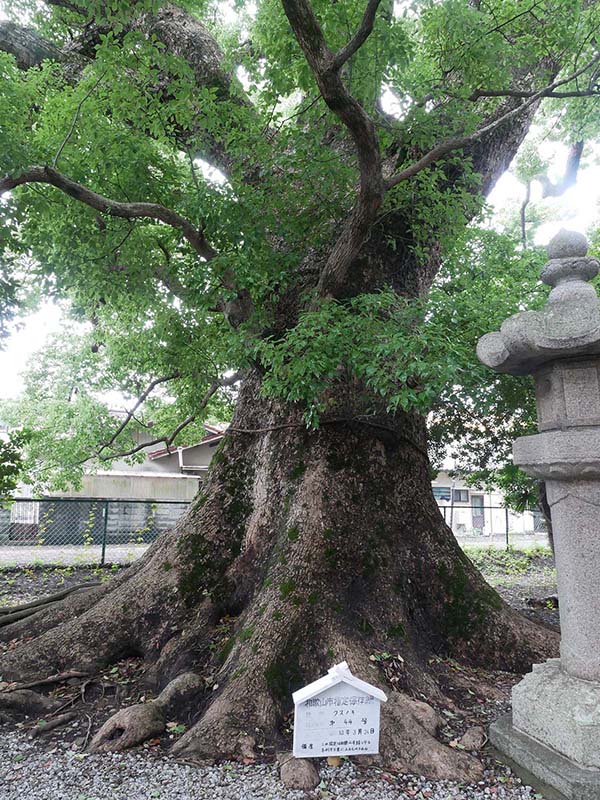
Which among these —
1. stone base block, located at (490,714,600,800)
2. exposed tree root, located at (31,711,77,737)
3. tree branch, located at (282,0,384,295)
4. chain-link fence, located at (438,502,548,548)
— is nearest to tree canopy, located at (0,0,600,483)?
tree branch, located at (282,0,384,295)

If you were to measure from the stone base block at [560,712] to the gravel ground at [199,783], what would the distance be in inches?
12.0

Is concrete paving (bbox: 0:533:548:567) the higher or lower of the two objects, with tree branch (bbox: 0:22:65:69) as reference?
lower

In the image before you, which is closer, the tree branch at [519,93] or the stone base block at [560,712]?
the stone base block at [560,712]

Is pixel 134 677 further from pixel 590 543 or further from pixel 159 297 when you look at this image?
pixel 159 297

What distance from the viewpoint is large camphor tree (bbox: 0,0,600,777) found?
393cm

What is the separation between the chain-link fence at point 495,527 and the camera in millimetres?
17172

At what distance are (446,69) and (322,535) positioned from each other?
4.72 metres

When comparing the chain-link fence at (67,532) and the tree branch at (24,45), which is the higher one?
the tree branch at (24,45)

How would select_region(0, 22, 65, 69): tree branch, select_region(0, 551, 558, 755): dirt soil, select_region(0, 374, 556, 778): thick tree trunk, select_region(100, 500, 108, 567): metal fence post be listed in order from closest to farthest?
1. select_region(0, 551, 558, 755): dirt soil
2. select_region(0, 374, 556, 778): thick tree trunk
3. select_region(0, 22, 65, 69): tree branch
4. select_region(100, 500, 108, 567): metal fence post

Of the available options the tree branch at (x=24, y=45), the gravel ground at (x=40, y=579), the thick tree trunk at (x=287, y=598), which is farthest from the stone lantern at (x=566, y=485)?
the gravel ground at (x=40, y=579)

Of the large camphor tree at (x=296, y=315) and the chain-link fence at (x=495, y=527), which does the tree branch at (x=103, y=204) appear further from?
the chain-link fence at (x=495, y=527)

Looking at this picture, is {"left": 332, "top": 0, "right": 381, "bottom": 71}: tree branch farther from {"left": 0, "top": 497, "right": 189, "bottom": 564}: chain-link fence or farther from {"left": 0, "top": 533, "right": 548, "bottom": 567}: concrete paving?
{"left": 0, "top": 533, "right": 548, "bottom": 567}: concrete paving

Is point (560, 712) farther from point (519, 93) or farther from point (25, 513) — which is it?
point (25, 513)

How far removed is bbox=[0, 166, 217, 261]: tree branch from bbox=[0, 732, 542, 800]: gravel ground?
4005 millimetres
